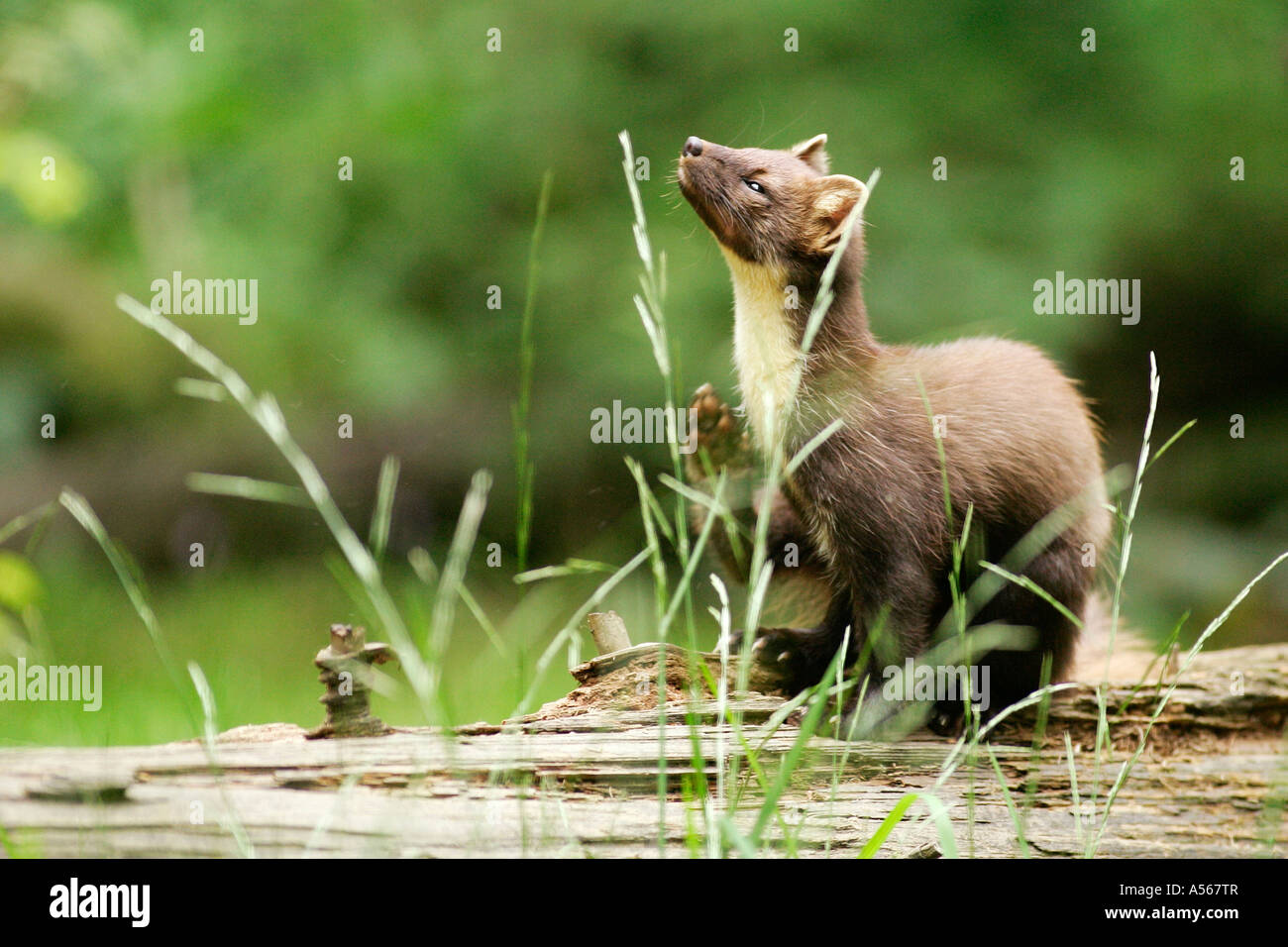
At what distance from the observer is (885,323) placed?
7836 mm

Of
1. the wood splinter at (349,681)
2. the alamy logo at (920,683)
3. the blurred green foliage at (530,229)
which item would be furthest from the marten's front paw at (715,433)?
the blurred green foliage at (530,229)

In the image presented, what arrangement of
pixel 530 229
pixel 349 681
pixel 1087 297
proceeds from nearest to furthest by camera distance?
1. pixel 349 681
2. pixel 1087 297
3. pixel 530 229

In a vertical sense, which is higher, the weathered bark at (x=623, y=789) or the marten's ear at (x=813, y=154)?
the marten's ear at (x=813, y=154)

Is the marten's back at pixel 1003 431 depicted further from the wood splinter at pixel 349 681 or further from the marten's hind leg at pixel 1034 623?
the wood splinter at pixel 349 681

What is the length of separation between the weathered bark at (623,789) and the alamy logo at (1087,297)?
12.2ft

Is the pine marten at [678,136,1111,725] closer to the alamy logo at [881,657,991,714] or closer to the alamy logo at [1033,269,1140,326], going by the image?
the alamy logo at [881,657,991,714]

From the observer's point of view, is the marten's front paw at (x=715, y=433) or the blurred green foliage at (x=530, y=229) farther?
the blurred green foliage at (x=530, y=229)

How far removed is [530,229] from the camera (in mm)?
9125

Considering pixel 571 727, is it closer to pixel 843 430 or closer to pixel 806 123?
pixel 843 430

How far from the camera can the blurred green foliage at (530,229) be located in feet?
27.9

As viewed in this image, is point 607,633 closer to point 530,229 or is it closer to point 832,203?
point 832,203
